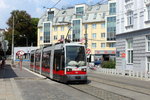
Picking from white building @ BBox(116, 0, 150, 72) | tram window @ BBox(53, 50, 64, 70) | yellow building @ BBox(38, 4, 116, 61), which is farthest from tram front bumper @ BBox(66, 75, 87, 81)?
yellow building @ BBox(38, 4, 116, 61)

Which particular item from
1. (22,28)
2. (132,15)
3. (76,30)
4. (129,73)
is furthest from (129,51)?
(22,28)

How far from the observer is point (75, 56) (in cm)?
1842

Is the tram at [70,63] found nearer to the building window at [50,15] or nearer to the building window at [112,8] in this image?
the building window at [112,8]

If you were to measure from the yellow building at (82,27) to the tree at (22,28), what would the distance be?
3.62 metres

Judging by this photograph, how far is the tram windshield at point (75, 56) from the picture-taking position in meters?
18.2

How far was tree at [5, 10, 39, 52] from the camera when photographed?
276ft

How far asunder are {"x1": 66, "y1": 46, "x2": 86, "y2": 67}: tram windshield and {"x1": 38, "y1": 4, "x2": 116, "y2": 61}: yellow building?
47726 millimetres

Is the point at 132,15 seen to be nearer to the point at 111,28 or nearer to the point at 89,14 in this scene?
the point at 111,28

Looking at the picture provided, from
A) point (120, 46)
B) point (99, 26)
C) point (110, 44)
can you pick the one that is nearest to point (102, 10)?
point (99, 26)

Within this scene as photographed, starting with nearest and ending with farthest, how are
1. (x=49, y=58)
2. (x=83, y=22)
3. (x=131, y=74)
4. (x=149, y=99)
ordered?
(x=149, y=99) → (x=49, y=58) → (x=131, y=74) → (x=83, y=22)

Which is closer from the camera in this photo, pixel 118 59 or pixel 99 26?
pixel 118 59

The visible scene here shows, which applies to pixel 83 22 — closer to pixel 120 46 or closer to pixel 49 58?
pixel 120 46

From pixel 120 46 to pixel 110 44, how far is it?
33.2m

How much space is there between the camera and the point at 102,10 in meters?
75.2
